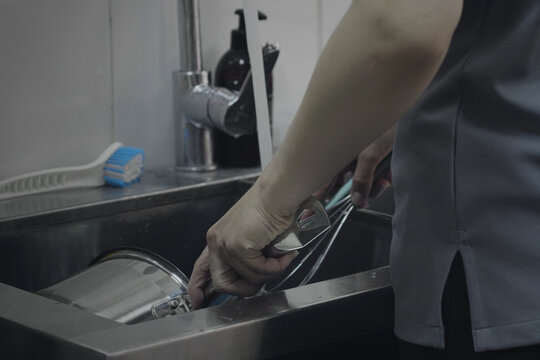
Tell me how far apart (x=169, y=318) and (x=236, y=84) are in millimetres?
752

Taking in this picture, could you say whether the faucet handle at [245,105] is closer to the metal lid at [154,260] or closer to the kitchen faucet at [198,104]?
the kitchen faucet at [198,104]

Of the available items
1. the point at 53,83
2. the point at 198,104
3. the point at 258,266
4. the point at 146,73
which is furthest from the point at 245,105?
the point at 258,266

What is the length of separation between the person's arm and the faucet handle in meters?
0.61

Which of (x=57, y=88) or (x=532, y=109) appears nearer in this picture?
(x=532, y=109)

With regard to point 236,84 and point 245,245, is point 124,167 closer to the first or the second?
point 236,84

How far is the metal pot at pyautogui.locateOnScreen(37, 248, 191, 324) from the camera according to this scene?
0.78m

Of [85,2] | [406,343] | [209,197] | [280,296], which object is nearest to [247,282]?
[280,296]

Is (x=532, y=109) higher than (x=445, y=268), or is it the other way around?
(x=532, y=109)

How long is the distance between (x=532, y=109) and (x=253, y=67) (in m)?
0.54

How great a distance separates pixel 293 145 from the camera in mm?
616

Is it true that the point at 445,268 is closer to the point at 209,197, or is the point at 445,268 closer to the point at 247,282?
the point at 247,282

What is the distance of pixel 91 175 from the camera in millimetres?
1232

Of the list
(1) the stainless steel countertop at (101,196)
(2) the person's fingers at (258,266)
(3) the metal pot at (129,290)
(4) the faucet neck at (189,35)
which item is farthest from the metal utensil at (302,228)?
(4) the faucet neck at (189,35)

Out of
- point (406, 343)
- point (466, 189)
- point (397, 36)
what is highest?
point (397, 36)
